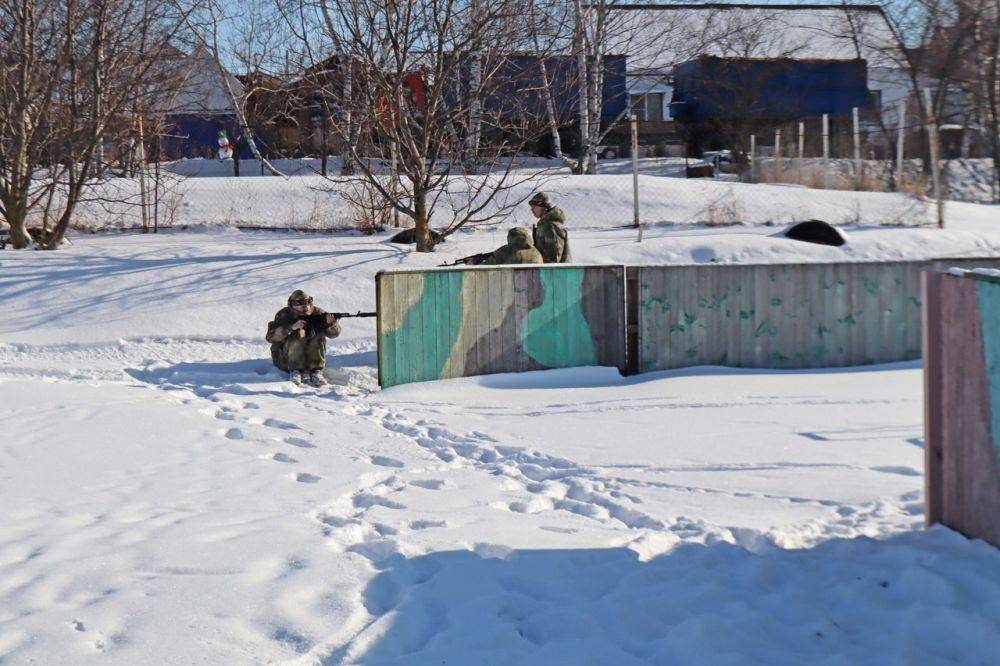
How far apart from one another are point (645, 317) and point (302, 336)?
3488mm

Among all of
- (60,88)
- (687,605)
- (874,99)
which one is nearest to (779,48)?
(874,99)

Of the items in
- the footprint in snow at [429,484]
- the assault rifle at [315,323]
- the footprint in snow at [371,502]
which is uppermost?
the assault rifle at [315,323]

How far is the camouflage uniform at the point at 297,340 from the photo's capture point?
10.5m

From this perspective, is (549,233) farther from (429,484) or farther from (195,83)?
(195,83)

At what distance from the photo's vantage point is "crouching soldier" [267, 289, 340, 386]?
1052 centimetres

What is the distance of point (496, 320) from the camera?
1084 cm

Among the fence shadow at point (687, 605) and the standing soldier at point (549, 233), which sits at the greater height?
the standing soldier at point (549, 233)

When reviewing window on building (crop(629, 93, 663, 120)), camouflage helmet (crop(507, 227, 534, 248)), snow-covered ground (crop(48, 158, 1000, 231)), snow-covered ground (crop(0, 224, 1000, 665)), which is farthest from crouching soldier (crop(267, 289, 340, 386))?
window on building (crop(629, 93, 663, 120))

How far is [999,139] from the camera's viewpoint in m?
23.9

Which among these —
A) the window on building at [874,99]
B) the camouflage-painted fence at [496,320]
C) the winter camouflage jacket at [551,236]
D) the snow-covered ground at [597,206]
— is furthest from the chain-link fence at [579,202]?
the window on building at [874,99]

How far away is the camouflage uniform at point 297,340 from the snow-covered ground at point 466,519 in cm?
44

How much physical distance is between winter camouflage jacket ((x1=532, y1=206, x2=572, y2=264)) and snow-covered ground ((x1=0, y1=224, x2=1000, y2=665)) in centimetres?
200

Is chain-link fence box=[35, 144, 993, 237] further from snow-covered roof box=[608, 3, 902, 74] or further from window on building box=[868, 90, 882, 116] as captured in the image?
window on building box=[868, 90, 882, 116]

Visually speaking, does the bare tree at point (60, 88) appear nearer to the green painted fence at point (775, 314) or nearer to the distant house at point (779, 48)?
the green painted fence at point (775, 314)
